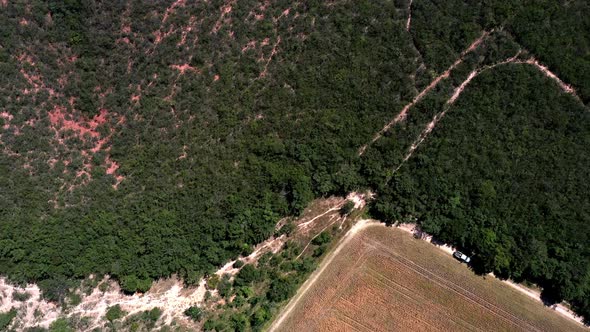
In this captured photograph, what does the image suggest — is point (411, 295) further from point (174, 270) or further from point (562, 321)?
point (174, 270)

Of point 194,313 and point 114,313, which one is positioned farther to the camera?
point 194,313

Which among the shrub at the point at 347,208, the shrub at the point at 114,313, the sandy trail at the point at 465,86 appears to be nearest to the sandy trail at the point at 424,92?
the sandy trail at the point at 465,86

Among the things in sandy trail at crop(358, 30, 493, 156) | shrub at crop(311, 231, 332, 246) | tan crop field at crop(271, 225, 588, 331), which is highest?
sandy trail at crop(358, 30, 493, 156)

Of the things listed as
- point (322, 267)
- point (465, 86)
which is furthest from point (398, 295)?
point (465, 86)

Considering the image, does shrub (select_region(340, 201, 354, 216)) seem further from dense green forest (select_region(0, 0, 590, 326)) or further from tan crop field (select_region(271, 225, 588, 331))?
dense green forest (select_region(0, 0, 590, 326))

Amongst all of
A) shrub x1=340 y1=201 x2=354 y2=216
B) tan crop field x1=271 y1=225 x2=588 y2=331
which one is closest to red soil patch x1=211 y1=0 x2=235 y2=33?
shrub x1=340 y1=201 x2=354 y2=216

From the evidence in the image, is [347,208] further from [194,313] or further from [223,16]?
[223,16]

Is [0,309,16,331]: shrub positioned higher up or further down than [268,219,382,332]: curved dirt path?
higher up
